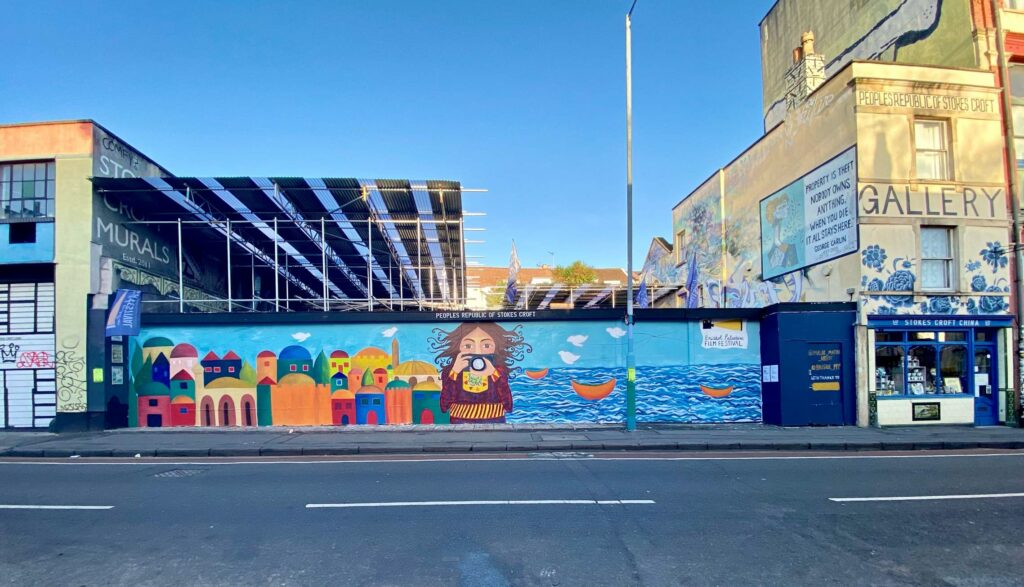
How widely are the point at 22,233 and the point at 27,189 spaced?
3.85 feet

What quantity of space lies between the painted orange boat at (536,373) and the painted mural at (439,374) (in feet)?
0.09

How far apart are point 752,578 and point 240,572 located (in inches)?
170

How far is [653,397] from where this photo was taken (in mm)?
16047

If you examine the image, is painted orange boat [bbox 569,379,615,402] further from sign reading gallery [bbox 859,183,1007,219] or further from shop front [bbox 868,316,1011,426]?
sign reading gallery [bbox 859,183,1007,219]

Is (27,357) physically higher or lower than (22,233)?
lower

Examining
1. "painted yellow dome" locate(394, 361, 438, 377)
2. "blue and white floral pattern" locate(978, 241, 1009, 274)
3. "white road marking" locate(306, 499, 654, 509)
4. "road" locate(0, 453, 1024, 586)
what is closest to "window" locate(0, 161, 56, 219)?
"road" locate(0, 453, 1024, 586)

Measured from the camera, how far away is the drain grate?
32.0ft

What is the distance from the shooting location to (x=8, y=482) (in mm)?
9289

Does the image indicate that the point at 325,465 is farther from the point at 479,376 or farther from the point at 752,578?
the point at 752,578

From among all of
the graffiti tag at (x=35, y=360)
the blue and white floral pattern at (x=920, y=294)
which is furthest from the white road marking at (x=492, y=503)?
the graffiti tag at (x=35, y=360)

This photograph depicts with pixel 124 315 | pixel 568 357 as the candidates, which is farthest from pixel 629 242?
pixel 124 315

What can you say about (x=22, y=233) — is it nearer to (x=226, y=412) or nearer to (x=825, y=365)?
(x=226, y=412)

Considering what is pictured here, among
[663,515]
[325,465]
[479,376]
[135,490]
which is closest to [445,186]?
[479,376]

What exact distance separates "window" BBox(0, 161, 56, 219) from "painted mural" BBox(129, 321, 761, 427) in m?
4.18
